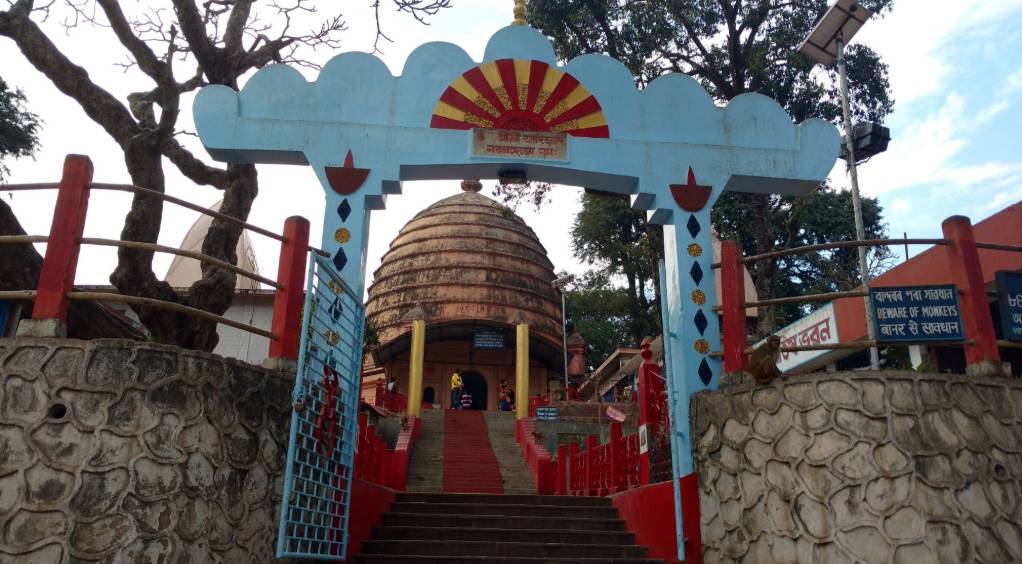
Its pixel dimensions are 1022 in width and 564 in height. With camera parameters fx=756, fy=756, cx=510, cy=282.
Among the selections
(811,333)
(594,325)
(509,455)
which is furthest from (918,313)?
(594,325)

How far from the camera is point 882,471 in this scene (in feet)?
14.1

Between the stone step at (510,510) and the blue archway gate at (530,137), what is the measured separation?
192cm

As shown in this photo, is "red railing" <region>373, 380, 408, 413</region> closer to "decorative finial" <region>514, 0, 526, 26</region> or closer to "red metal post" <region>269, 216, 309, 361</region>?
"decorative finial" <region>514, 0, 526, 26</region>

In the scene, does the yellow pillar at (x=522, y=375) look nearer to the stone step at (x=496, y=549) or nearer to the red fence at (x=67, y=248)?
the stone step at (x=496, y=549)

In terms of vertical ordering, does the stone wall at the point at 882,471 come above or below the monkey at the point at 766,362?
below

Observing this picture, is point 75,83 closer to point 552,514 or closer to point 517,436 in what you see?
point 552,514

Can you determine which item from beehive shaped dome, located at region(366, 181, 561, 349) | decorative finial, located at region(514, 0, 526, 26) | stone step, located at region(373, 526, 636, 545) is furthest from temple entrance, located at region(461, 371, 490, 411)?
decorative finial, located at region(514, 0, 526, 26)

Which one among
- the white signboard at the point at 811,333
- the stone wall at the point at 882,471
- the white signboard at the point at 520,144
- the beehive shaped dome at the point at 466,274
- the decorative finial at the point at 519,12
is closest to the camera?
the stone wall at the point at 882,471

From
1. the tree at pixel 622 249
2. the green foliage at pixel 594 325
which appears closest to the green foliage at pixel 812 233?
the tree at pixel 622 249

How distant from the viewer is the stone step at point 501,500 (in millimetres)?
7648

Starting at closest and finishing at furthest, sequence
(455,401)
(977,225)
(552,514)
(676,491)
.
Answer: (676,491) → (552,514) → (977,225) → (455,401)

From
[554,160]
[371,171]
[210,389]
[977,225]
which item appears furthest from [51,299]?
[977,225]

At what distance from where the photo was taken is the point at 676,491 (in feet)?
18.4

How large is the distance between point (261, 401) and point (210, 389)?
0.40 meters
